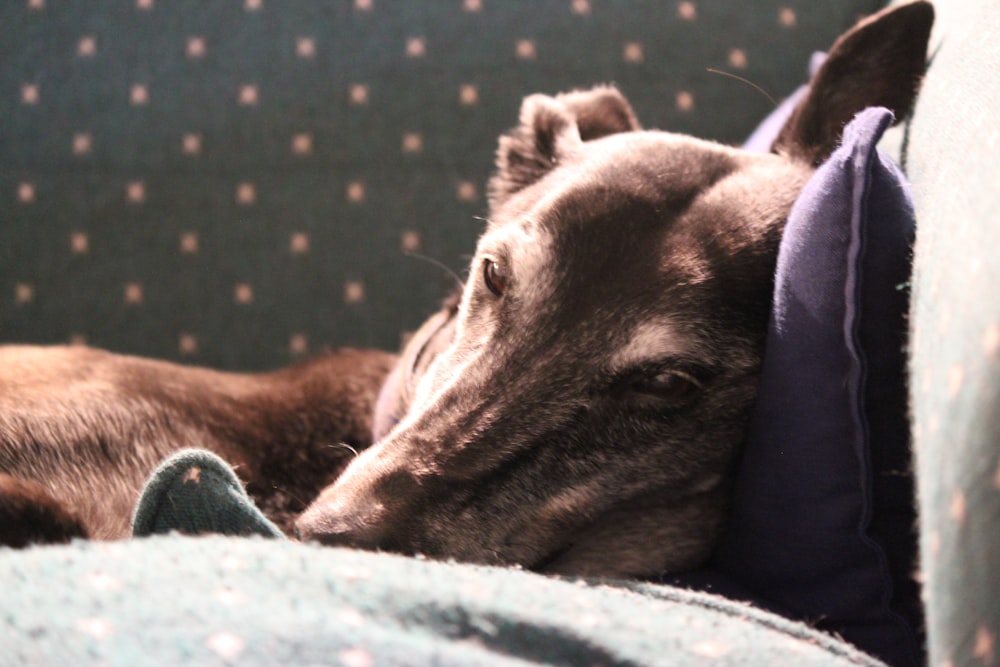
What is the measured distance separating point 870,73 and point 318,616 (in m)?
1.34

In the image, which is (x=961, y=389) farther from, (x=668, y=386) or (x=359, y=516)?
(x=359, y=516)

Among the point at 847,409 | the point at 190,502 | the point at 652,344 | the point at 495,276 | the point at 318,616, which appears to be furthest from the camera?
the point at 495,276

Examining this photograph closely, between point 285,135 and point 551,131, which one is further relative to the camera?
point 285,135

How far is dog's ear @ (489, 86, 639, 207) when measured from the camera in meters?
1.66

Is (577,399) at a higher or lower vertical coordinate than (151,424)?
higher

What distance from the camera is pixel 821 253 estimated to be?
1037mm

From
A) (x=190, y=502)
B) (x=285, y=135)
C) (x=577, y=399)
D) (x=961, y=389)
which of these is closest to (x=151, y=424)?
(x=190, y=502)

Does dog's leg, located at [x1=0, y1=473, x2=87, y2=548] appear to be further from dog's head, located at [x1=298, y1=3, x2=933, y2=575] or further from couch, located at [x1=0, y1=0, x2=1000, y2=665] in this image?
couch, located at [x1=0, y1=0, x2=1000, y2=665]

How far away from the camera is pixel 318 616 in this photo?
0.65 m

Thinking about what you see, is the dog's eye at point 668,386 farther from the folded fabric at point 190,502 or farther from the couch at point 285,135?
the couch at point 285,135

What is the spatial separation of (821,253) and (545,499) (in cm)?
53

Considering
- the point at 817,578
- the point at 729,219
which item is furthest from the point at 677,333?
the point at 817,578

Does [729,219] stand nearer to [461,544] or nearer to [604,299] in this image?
[604,299]

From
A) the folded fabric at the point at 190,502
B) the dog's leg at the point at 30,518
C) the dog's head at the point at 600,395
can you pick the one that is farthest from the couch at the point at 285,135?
the folded fabric at the point at 190,502
